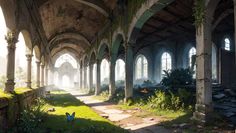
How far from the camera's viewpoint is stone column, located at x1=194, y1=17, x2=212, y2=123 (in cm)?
738

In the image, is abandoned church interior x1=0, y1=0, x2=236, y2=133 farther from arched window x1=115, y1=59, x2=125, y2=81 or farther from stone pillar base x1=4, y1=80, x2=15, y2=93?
arched window x1=115, y1=59, x2=125, y2=81

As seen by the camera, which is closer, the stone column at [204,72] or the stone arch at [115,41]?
the stone column at [204,72]

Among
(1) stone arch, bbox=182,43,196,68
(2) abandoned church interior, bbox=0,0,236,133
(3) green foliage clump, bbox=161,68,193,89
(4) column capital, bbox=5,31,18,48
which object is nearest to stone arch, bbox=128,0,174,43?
(2) abandoned church interior, bbox=0,0,236,133

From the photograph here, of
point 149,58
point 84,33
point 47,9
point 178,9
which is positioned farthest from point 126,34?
point 149,58

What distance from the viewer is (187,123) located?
7.60 m

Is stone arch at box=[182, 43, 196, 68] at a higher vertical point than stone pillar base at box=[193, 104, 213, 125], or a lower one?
higher

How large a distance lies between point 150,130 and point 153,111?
355 cm

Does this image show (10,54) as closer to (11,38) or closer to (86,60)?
(11,38)

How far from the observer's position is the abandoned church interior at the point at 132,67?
7457 millimetres

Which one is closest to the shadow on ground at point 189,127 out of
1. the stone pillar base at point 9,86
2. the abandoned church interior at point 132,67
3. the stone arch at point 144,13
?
the abandoned church interior at point 132,67

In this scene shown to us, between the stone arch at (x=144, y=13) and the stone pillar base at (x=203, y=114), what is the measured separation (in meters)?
4.77

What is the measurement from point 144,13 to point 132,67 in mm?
3858

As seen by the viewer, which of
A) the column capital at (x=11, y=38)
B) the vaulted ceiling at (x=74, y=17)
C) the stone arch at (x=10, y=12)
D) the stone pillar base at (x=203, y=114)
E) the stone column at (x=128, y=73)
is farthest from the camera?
the vaulted ceiling at (x=74, y=17)

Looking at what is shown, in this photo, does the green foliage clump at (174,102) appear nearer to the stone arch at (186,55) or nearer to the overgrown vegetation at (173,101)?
the overgrown vegetation at (173,101)
